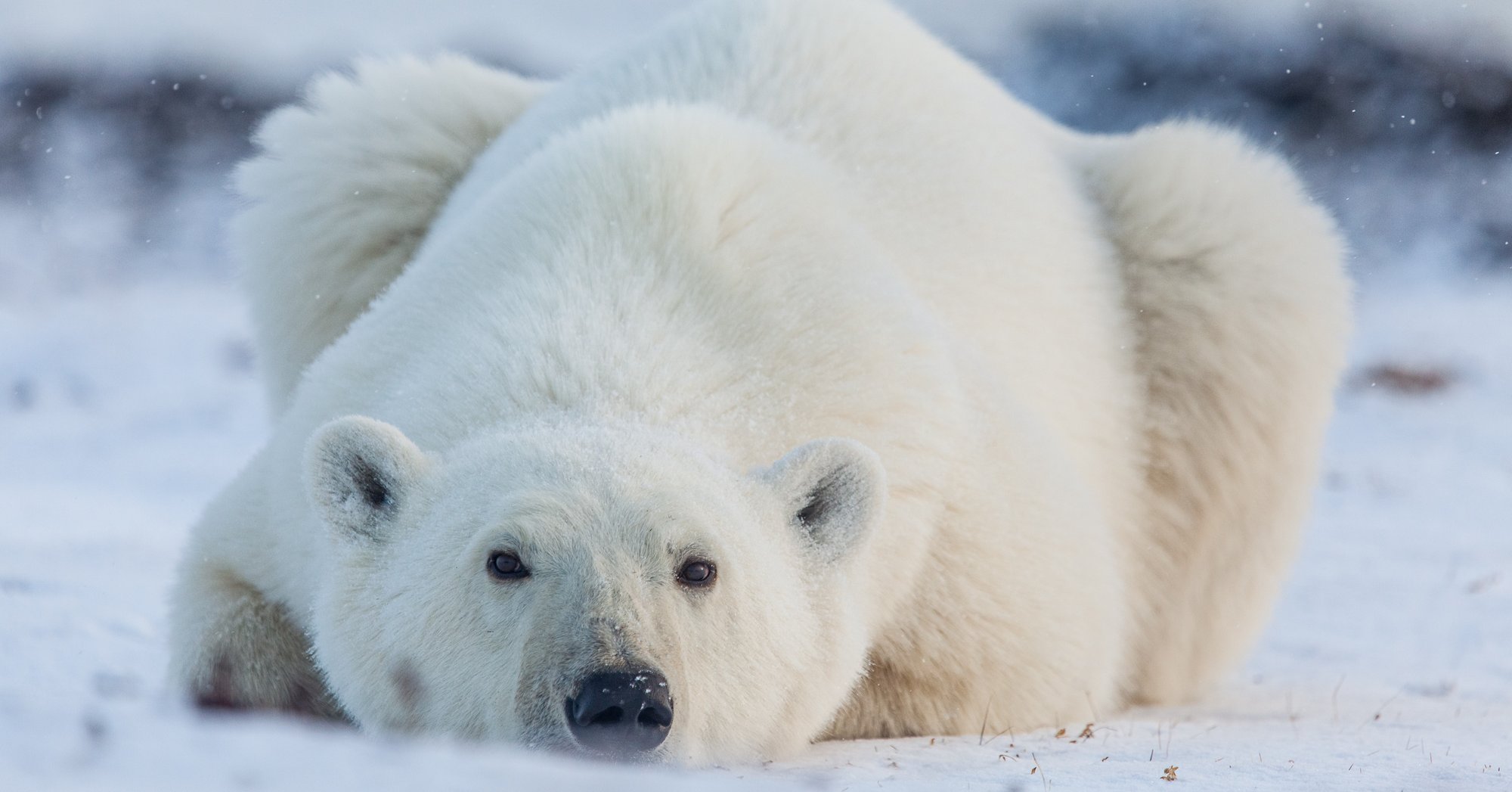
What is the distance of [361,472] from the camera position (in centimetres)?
319

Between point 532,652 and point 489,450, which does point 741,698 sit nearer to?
point 532,652

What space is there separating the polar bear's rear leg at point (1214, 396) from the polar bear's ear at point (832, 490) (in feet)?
6.53

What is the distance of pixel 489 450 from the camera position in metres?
3.15

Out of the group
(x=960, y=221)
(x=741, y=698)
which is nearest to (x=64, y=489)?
(x=960, y=221)

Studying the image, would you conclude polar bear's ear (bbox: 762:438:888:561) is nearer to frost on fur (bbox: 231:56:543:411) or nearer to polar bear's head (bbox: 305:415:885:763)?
polar bear's head (bbox: 305:415:885:763)

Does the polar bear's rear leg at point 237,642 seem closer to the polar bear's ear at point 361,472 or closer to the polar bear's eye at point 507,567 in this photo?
the polar bear's ear at point 361,472

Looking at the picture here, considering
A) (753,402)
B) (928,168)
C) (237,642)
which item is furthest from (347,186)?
(753,402)

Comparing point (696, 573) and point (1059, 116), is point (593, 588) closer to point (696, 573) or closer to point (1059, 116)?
point (696, 573)

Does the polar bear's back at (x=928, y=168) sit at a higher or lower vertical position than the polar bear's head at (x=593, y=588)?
higher

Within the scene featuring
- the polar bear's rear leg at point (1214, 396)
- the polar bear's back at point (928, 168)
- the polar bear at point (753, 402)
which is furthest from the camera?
the polar bear's rear leg at point (1214, 396)

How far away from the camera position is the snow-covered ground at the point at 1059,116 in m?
2.96

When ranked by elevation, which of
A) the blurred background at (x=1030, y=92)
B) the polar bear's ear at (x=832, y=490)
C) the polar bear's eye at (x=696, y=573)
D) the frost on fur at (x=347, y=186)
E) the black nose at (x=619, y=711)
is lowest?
the black nose at (x=619, y=711)

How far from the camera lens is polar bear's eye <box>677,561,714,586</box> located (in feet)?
9.64

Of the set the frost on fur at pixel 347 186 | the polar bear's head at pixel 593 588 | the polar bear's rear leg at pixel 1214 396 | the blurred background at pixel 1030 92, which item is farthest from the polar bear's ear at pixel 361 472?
the blurred background at pixel 1030 92
